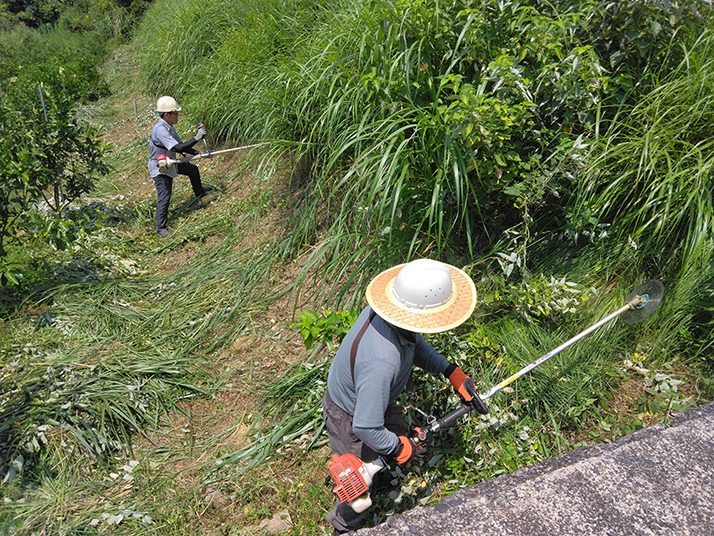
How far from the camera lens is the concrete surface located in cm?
173

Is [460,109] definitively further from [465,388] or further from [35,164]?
[35,164]

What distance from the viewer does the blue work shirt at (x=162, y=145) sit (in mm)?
5609

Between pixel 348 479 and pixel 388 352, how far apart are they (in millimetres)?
636

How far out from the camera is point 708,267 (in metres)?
2.63

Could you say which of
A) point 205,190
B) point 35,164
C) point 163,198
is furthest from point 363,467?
point 205,190

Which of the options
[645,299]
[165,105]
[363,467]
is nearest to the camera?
[363,467]

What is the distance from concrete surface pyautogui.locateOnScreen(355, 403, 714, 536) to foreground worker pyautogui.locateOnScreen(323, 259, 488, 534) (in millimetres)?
363

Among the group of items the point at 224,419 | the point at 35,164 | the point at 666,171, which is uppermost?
the point at 35,164

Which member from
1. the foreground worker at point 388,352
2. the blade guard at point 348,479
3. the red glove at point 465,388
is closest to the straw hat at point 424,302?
the foreground worker at point 388,352

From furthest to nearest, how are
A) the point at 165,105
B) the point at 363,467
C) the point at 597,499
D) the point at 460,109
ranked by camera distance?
1. the point at 165,105
2. the point at 460,109
3. the point at 363,467
4. the point at 597,499

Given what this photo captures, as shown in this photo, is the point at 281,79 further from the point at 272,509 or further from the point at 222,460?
the point at 272,509

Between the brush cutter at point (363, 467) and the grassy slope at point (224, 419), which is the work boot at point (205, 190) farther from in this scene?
the brush cutter at point (363, 467)

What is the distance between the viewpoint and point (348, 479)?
2.10m

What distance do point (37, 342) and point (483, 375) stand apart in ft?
11.2
